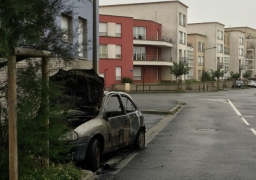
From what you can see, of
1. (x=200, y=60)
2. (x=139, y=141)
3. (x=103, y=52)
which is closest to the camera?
(x=139, y=141)

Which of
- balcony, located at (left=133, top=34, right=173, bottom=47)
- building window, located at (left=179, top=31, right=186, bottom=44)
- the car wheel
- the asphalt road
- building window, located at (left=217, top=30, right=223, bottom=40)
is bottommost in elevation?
the asphalt road

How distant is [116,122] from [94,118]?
0.81 metres

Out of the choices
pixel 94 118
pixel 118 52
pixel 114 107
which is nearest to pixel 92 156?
pixel 94 118

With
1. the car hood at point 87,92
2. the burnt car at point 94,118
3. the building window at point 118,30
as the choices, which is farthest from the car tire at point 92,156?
the building window at point 118,30

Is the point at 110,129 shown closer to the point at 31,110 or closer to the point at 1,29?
the point at 31,110

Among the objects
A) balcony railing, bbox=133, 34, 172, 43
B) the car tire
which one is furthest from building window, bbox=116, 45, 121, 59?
the car tire

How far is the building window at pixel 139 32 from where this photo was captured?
198ft

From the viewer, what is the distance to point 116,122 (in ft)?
28.3

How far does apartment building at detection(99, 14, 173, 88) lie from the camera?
55.1 metres

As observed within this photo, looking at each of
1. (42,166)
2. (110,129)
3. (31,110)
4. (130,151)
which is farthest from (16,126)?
(130,151)

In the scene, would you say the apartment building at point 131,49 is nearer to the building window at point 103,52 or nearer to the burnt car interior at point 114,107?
the building window at point 103,52

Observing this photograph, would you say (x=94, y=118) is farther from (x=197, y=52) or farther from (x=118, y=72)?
(x=197, y=52)

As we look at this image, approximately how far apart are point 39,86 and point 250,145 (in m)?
7.42

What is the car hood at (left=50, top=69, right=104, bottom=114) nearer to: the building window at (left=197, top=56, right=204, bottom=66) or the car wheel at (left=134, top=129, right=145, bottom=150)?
the car wheel at (left=134, top=129, right=145, bottom=150)
